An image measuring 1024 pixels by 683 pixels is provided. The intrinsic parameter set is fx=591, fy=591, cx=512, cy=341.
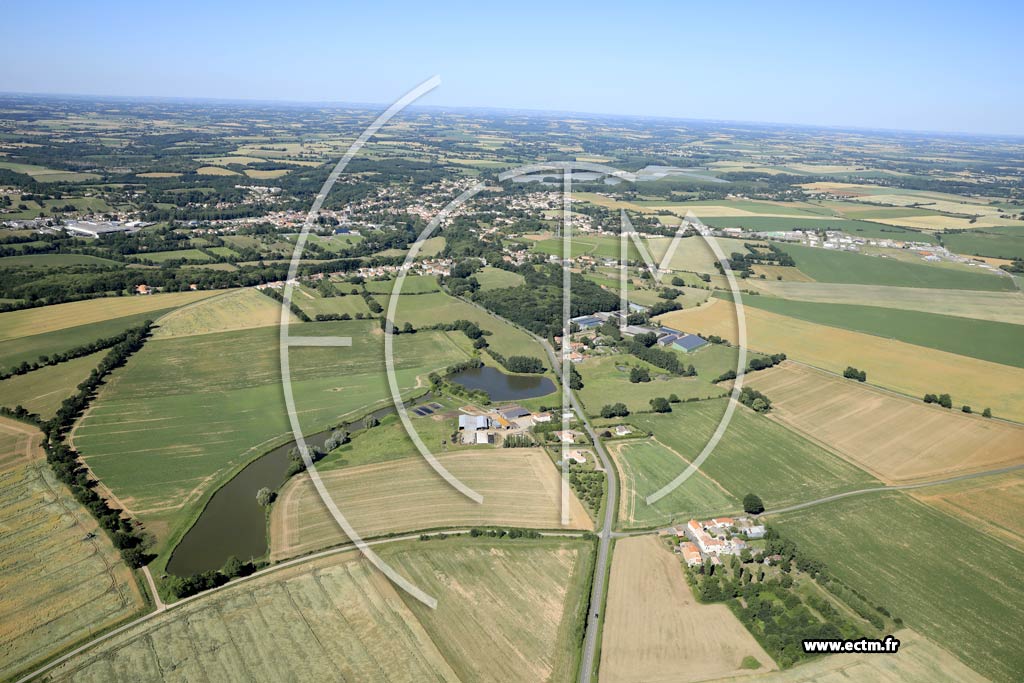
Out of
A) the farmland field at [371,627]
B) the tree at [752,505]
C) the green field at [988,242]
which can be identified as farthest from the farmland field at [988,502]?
the green field at [988,242]

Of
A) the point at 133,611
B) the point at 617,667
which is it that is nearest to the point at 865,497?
the point at 617,667

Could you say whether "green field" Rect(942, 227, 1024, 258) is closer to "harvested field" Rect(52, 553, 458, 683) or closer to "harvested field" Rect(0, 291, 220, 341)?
"harvested field" Rect(52, 553, 458, 683)

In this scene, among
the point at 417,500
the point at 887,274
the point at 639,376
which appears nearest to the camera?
the point at 417,500

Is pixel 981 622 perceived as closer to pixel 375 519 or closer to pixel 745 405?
pixel 745 405

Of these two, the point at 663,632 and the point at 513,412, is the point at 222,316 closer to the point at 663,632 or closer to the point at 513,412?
the point at 513,412

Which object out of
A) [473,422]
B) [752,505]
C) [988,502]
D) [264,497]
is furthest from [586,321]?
[264,497]

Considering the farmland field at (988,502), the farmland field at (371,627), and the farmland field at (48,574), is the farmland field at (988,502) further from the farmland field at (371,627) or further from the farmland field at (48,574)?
the farmland field at (48,574)
